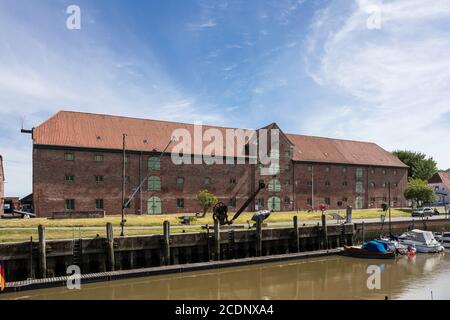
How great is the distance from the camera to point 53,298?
18875 millimetres

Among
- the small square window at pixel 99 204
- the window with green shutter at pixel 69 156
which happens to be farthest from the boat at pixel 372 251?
the window with green shutter at pixel 69 156

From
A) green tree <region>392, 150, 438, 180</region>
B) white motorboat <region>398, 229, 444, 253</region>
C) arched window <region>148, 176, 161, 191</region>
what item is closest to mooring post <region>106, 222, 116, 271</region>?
arched window <region>148, 176, 161, 191</region>

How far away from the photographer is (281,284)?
2280 centimetres

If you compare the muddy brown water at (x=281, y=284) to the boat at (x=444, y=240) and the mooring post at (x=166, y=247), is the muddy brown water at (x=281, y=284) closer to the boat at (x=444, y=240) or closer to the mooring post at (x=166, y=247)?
the mooring post at (x=166, y=247)

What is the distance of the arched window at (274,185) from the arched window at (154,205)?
16.8 m

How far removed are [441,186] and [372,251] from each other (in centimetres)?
7122

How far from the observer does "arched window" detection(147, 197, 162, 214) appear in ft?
151

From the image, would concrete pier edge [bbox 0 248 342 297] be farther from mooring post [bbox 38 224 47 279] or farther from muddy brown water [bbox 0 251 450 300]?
mooring post [bbox 38 224 47 279]

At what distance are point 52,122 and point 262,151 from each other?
2824 centimetres

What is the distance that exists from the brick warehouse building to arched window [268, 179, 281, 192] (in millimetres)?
148

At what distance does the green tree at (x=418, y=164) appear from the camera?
88000mm

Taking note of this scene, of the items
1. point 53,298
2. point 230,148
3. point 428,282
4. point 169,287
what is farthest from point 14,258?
point 230,148

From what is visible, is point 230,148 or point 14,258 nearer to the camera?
point 14,258
